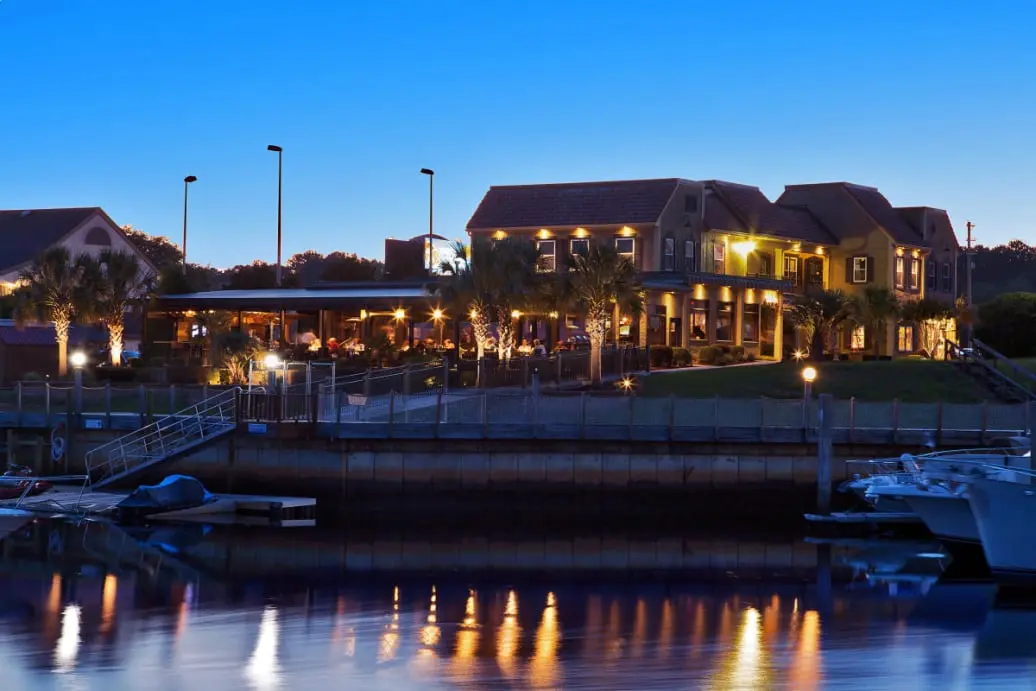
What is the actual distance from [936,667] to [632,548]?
547 inches

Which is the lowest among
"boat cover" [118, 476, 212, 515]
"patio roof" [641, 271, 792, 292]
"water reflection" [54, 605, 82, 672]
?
"water reflection" [54, 605, 82, 672]

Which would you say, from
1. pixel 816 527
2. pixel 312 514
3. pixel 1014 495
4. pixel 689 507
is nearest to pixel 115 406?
pixel 312 514

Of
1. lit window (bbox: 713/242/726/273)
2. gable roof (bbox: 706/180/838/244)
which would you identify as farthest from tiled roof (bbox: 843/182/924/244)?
lit window (bbox: 713/242/726/273)

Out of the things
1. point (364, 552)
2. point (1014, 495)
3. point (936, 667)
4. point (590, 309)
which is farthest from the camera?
point (590, 309)

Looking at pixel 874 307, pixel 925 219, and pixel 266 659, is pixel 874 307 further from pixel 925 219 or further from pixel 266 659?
pixel 266 659

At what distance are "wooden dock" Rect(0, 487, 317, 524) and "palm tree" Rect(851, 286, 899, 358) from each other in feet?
112

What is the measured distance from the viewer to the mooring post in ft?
135

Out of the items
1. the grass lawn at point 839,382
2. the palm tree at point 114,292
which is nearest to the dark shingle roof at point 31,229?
the palm tree at point 114,292

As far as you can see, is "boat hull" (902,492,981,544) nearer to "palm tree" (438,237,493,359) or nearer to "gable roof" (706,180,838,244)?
"palm tree" (438,237,493,359)

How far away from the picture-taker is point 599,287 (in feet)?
182

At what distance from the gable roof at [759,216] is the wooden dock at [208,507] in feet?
115

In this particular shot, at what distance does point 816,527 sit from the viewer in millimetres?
40938

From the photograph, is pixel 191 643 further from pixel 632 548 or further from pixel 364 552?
pixel 632 548

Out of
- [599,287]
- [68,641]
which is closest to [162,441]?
[599,287]
